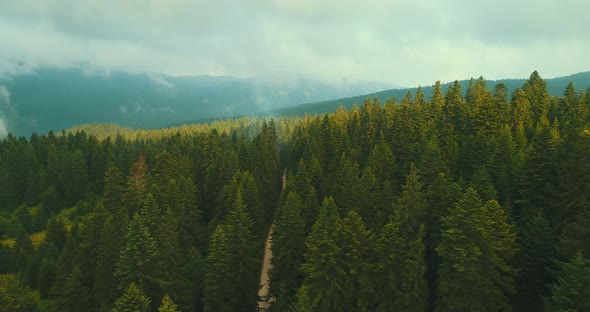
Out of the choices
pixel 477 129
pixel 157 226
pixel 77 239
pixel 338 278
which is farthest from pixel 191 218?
pixel 477 129

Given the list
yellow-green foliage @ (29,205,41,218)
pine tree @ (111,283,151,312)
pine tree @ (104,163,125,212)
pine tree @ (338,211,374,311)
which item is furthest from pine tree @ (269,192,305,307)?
yellow-green foliage @ (29,205,41,218)

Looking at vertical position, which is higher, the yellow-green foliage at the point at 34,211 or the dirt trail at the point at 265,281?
the yellow-green foliage at the point at 34,211

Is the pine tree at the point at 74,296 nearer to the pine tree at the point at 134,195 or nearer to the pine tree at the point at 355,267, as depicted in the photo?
the pine tree at the point at 134,195

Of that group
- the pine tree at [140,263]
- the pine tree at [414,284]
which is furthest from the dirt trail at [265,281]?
the pine tree at [414,284]

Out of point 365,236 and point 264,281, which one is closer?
point 365,236

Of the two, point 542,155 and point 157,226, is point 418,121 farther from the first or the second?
point 157,226

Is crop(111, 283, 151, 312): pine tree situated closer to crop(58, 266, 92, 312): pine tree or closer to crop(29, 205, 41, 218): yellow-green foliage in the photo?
crop(58, 266, 92, 312): pine tree

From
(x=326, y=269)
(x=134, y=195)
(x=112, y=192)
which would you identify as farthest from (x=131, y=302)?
(x=112, y=192)

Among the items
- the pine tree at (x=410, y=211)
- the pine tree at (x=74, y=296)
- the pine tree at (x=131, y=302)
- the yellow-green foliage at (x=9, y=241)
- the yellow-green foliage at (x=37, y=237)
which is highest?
the pine tree at (x=410, y=211)

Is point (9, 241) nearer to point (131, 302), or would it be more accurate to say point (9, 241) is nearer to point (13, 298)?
point (13, 298)
